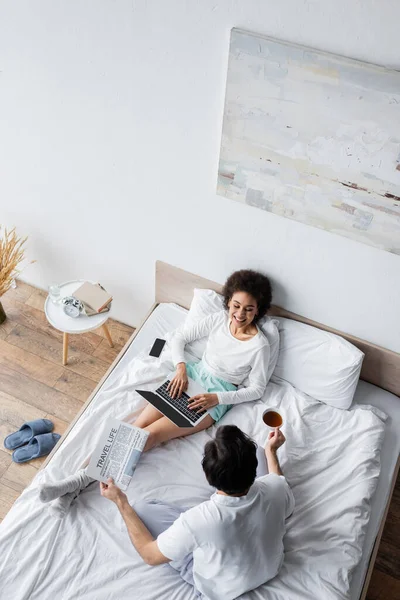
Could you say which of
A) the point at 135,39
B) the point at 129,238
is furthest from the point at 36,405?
the point at 135,39

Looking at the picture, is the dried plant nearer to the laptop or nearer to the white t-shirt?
the laptop

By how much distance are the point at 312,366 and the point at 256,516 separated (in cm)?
85

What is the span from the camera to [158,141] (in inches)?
86.9

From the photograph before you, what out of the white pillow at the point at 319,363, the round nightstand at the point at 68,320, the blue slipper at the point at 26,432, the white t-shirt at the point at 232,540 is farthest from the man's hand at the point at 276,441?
the blue slipper at the point at 26,432

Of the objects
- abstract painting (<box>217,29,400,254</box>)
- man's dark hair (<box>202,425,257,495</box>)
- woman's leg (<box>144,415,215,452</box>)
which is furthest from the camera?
woman's leg (<box>144,415,215,452</box>)

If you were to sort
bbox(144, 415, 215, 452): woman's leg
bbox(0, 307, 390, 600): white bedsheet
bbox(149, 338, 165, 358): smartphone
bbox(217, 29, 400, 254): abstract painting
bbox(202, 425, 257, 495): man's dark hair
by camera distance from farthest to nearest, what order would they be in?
1. bbox(149, 338, 165, 358): smartphone
2. bbox(144, 415, 215, 452): woman's leg
3. bbox(0, 307, 390, 600): white bedsheet
4. bbox(217, 29, 400, 254): abstract painting
5. bbox(202, 425, 257, 495): man's dark hair

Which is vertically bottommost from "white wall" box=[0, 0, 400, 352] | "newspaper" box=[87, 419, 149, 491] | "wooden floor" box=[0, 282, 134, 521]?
"wooden floor" box=[0, 282, 134, 521]

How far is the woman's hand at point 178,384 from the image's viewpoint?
235 cm

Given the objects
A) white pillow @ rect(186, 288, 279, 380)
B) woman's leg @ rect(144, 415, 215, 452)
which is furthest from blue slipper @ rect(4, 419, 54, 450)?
white pillow @ rect(186, 288, 279, 380)

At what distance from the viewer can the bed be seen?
1.86m

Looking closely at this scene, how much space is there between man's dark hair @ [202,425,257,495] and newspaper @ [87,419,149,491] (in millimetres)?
521

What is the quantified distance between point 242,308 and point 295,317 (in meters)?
0.30

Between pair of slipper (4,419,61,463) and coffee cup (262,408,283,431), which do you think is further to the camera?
pair of slipper (4,419,61,463)

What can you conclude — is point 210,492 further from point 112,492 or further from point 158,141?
point 158,141
